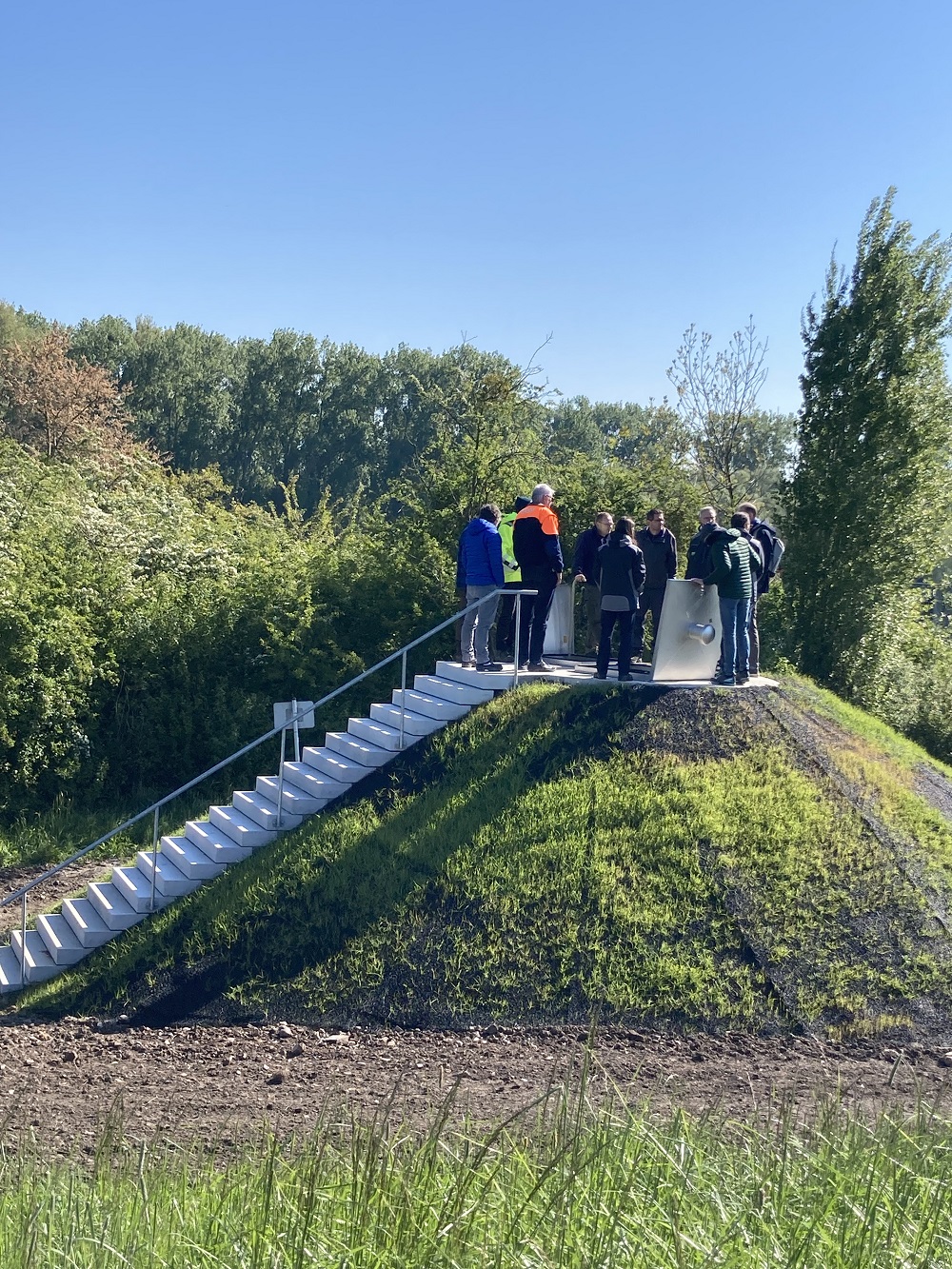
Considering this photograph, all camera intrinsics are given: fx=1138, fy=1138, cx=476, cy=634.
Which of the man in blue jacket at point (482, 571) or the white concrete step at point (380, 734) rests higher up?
the man in blue jacket at point (482, 571)

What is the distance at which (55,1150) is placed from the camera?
26.9 feet

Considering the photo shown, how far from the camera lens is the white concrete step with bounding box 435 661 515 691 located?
1373 cm

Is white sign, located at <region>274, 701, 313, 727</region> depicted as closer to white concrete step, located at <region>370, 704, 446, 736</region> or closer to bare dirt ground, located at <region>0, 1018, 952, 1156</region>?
white concrete step, located at <region>370, 704, 446, 736</region>

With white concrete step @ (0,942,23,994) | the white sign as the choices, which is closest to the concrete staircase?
white concrete step @ (0,942,23,994)

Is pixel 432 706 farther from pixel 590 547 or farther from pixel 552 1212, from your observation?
pixel 552 1212

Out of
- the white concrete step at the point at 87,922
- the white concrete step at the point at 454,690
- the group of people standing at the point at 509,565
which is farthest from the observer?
the white concrete step at the point at 454,690

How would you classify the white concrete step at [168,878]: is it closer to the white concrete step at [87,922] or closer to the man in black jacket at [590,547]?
the white concrete step at [87,922]

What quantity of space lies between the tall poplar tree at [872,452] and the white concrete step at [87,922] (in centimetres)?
1279

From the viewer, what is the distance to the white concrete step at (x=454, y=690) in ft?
44.7

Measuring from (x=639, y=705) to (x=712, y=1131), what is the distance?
8.03 metres

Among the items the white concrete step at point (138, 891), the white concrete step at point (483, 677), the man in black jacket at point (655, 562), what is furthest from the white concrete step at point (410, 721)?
the white concrete step at point (138, 891)

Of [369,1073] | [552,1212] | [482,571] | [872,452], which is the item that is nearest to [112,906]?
[369,1073]

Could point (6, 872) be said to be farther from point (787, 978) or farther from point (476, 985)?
point (787, 978)

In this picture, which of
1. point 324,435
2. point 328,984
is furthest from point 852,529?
point 324,435
